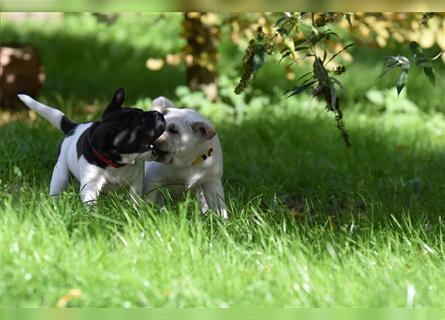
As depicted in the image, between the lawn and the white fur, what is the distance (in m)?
0.08

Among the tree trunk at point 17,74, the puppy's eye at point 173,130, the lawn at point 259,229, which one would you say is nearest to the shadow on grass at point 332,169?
the lawn at point 259,229

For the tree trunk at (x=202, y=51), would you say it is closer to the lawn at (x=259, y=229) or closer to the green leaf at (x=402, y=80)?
the lawn at (x=259, y=229)

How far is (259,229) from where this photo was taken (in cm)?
452

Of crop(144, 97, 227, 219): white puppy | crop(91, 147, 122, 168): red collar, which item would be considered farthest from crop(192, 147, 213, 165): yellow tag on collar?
crop(91, 147, 122, 168): red collar

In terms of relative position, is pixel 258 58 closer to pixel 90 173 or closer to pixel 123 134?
pixel 123 134

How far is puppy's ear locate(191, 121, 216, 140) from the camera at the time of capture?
512 centimetres

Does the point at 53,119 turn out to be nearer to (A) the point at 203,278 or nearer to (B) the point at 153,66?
(A) the point at 203,278

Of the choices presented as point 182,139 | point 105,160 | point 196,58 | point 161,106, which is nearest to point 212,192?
point 182,139

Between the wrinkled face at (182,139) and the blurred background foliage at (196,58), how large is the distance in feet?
6.79

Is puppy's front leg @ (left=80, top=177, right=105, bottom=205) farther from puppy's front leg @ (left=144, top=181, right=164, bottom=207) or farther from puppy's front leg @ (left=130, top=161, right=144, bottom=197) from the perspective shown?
puppy's front leg @ (left=144, top=181, right=164, bottom=207)

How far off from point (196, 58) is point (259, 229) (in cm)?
437

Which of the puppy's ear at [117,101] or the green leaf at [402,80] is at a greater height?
the green leaf at [402,80]

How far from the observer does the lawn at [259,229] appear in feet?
13.0

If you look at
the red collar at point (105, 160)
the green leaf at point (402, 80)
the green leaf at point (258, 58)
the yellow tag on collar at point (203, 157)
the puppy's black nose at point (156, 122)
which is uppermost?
the green leaf at point (258, 58)
